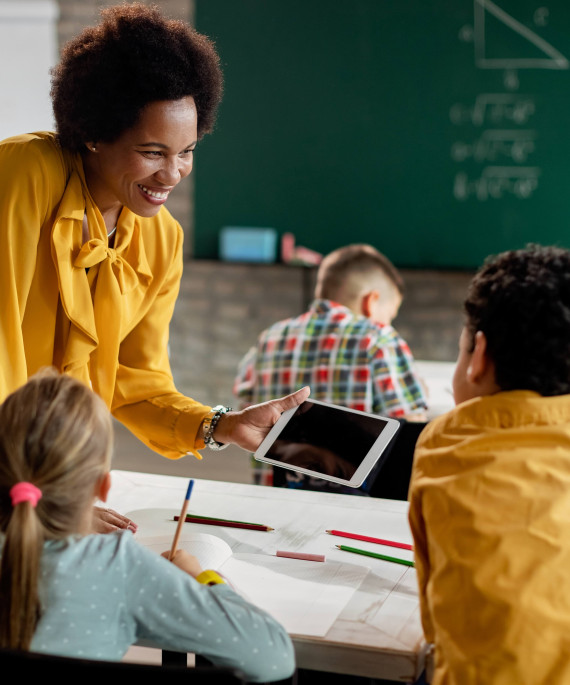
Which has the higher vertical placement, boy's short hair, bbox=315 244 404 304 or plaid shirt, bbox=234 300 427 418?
boy's short hair, bbox=315 244 404 304

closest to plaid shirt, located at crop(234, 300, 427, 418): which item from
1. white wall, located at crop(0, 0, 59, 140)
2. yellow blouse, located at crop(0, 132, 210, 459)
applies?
yellow blouse, located at crop(0, 132, 210, 459)

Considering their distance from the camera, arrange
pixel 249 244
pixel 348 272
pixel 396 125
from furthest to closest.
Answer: pixel 249 244 → pixel 396 125 → pixel 348 272

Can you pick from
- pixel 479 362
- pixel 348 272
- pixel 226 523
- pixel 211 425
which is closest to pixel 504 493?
pixel 479 362

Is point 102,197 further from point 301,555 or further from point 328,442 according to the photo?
point 301,555

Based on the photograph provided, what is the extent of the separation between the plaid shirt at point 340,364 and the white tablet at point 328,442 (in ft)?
2.77

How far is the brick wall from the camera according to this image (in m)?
4.45

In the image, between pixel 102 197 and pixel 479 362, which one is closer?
pixel 479 362

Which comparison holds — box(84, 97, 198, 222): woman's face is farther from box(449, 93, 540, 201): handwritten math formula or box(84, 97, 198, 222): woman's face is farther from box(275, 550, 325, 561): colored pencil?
box(449, 93, 540, 201): handwritten math formula

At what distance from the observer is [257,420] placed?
5.60ft

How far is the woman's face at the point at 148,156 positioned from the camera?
164cm

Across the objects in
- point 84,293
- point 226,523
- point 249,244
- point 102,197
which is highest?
point 102,197

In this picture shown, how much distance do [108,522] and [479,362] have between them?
698 mm

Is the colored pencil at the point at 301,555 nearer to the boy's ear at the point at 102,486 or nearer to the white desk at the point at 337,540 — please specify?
the white desk at the point at 337,540

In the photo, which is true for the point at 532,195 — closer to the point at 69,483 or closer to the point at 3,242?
the point at 3,242
